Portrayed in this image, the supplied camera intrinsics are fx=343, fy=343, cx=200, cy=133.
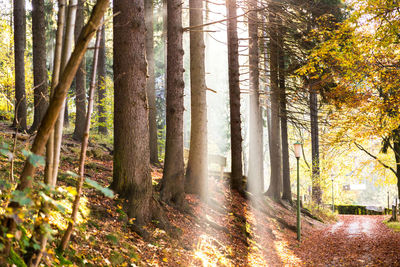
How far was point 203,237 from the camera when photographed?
7.36 metres

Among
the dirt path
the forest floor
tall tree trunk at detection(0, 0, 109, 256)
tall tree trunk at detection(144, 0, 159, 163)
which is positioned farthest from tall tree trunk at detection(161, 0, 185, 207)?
tall tree trunk at detection(0, 0, 109, 256)

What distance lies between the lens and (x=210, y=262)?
20.8ft

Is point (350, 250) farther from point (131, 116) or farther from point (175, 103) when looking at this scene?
point (131, 116)

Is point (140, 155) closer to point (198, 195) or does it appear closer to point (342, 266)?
point (198, 195)

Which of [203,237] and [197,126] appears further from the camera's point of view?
[197,126]

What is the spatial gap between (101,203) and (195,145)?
13.3 feet

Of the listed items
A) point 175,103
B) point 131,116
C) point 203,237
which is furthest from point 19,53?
point 203,237

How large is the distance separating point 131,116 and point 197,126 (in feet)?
12.2

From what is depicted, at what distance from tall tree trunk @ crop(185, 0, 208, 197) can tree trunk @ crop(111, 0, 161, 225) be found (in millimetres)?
3460

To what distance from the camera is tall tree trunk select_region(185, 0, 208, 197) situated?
9555 mm

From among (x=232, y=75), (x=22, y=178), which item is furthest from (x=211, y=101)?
(x=22, y=178)

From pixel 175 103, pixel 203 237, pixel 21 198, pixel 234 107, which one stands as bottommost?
pixel 203 237

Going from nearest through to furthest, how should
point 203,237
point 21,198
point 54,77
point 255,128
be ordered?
point 21,198, point 54,77, point 203,237, point 255,128

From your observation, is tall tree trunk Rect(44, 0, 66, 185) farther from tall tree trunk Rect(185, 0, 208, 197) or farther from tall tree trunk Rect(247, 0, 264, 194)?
tall tree trunk Rect(247, 0, 264, 194)
